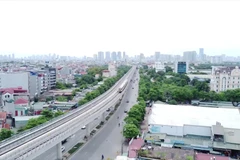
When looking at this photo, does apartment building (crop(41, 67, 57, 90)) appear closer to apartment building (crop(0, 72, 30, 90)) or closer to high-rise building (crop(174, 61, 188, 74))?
apartment building (crop(0, 72, 30, 90))

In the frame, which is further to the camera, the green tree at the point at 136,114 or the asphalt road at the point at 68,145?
the green tree at the point at 136,114

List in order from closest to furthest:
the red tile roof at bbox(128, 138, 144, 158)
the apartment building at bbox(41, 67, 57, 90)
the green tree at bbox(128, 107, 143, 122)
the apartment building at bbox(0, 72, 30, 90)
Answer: the red tile roof at bbox(128, 138, 144, 158) → the green tree at bbox(128, 107, 143, 122) → the apartment building at bbox(0, 72, 30, 90) → the apartment building at bbox(41, 67, 57, 90)

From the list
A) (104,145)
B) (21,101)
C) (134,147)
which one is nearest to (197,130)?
(134,147)

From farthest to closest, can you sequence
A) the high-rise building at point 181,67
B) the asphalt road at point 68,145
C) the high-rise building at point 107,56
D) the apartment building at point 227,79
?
the high-rise building at point 107,56, the high-rise building at point 181,67, the apartment building at point 227,79, the asphalt road at point 68,145

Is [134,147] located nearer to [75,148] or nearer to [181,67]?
[75,148]

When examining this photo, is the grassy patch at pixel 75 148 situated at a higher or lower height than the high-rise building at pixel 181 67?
lower

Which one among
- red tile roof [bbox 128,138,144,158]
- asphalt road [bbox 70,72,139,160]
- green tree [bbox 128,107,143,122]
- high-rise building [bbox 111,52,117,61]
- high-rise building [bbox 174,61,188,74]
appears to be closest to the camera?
red tile roof [bbox 128,138,144,158]

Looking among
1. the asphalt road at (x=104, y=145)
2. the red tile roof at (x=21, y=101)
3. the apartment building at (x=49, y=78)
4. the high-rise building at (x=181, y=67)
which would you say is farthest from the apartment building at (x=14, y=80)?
the high-rise building at (x=181, y=67)

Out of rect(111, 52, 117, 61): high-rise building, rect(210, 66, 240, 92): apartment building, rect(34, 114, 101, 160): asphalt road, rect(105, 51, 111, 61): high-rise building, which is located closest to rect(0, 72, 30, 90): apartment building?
rect(34, 114, 101, 160): asphalt road

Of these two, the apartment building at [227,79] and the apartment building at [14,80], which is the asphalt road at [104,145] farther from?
the apartment building at [227,79]

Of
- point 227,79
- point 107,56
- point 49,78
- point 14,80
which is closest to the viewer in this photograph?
point 14,80

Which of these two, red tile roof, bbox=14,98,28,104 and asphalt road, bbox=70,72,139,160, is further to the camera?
red tile roof, bbox=14,98,28,104

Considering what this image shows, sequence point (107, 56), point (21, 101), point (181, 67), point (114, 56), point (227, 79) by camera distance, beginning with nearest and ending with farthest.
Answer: point (21, 101) < point (227, 79) < point (181, 67) < point (114, 56) < point (107, 56)

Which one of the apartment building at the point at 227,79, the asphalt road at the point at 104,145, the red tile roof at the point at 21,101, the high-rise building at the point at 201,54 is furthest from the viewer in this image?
the high-rise building at the point at 201,54
